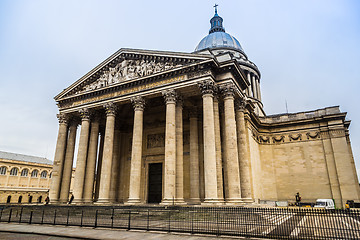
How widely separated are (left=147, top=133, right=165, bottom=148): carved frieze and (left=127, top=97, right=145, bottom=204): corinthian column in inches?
227

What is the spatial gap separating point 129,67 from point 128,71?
0.46m

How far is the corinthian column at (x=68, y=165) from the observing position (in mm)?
25594

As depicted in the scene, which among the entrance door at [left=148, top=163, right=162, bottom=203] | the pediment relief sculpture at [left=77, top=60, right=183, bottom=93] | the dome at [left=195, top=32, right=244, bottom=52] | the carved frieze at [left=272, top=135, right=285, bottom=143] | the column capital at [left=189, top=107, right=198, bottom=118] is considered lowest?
the entrance door at [left=148, top=163, right=162, bottom=203]

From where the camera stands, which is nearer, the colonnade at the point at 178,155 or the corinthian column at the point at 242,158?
the colonnade at the point at 178,155

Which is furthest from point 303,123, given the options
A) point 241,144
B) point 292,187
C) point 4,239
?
point 4,239

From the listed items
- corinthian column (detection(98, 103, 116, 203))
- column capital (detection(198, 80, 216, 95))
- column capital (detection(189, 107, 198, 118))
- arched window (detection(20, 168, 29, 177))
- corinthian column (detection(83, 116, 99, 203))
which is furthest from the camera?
arched window (detection(20, 168, 29, 177))

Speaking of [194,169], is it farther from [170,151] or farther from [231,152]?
[231,152]

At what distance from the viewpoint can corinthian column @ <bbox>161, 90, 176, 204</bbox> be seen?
18516 mm

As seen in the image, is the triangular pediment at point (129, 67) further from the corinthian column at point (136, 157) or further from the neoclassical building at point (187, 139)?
the corinthian column at point (136, 157)

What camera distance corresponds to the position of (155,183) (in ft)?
85.1

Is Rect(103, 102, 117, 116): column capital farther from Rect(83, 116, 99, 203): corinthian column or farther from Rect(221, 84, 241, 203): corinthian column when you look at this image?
Rect(221, 84, 241, 203): corinthian column

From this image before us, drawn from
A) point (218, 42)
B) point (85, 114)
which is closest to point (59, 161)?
point (85, 114)

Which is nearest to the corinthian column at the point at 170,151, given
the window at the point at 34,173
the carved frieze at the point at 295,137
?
the carved frieze at the point at 295,137

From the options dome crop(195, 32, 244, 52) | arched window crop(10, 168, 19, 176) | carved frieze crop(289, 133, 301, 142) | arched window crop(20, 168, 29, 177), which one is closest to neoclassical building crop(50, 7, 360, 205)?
carved frieze crop(289, 133, 301, 142)
